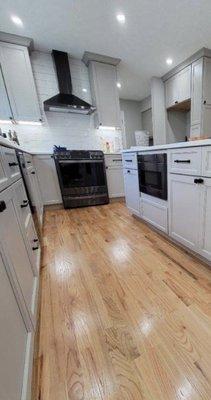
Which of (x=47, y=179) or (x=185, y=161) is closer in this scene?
(x=185, y=161)

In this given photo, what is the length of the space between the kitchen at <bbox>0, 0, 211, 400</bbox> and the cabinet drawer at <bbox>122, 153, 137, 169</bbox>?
27 mm

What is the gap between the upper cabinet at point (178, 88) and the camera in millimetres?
3329

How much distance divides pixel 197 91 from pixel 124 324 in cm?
382

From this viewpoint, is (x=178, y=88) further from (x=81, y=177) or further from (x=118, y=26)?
(x=81, y=177)

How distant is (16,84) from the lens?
103 inches

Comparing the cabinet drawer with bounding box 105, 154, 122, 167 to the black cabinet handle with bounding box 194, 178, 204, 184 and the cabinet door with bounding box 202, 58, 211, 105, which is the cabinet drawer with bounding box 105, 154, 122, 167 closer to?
the cabinet door with bounding box 202, 58, 211, 105

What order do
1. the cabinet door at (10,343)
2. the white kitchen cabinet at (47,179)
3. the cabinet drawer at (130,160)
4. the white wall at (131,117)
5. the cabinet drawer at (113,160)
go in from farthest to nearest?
the white wall at (131,117), the cabinet drawer at (113,160), the white kitchen cabinet at (47,179), the cabinet drawer at (130,160), the cabinet door at (10,343)

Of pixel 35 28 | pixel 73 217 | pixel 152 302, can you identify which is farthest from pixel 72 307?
pixel 35 28

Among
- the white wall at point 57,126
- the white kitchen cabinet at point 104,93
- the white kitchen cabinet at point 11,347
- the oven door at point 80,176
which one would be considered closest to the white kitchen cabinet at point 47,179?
the oven door at point 80,176

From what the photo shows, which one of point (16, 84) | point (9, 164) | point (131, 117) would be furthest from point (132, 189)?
point (131, 117)

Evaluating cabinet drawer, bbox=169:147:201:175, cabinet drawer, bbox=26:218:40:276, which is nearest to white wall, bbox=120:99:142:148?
cabinet drawer, bbox=169:147:201:175

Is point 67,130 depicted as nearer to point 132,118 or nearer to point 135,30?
point 135,30

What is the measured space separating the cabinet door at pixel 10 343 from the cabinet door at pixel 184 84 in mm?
4073

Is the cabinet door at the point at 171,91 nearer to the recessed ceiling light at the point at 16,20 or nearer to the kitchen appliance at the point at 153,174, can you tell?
the kitchen appliance at the point at 153,174
